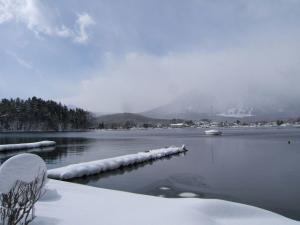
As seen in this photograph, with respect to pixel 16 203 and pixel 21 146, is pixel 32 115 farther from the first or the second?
pixel 16 203

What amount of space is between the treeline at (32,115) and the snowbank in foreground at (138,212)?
4999 inches

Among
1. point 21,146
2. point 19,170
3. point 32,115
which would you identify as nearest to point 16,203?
point 19,170

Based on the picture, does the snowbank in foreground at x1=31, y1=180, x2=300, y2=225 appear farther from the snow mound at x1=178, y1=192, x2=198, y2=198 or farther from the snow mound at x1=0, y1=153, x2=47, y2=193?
the snow mound at x1=178, y1=192, x2=198, y2=198

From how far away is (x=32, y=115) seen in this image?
138 metres

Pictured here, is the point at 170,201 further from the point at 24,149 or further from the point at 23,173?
the point at 24,149

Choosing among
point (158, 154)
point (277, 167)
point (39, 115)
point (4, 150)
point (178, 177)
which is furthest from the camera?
point (39, 115)

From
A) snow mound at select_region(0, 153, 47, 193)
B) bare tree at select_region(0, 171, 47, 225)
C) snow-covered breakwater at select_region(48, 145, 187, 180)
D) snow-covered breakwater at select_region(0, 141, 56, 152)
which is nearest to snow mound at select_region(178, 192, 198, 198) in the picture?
snow-covered breakwater at select_region(48, 145, 187, 180)

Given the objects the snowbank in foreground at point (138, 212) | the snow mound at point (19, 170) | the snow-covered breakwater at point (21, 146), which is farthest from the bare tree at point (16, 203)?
the snow-covered breakwater at point (21, 146)

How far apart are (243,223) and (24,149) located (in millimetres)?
47634

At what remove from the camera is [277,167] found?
27422 mm

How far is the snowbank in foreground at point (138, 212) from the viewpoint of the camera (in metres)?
9.01

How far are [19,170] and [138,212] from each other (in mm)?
4438

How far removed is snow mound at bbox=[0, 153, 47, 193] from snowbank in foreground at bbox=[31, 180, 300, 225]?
1.37 metres

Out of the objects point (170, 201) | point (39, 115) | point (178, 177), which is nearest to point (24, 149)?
point (178, 177)
